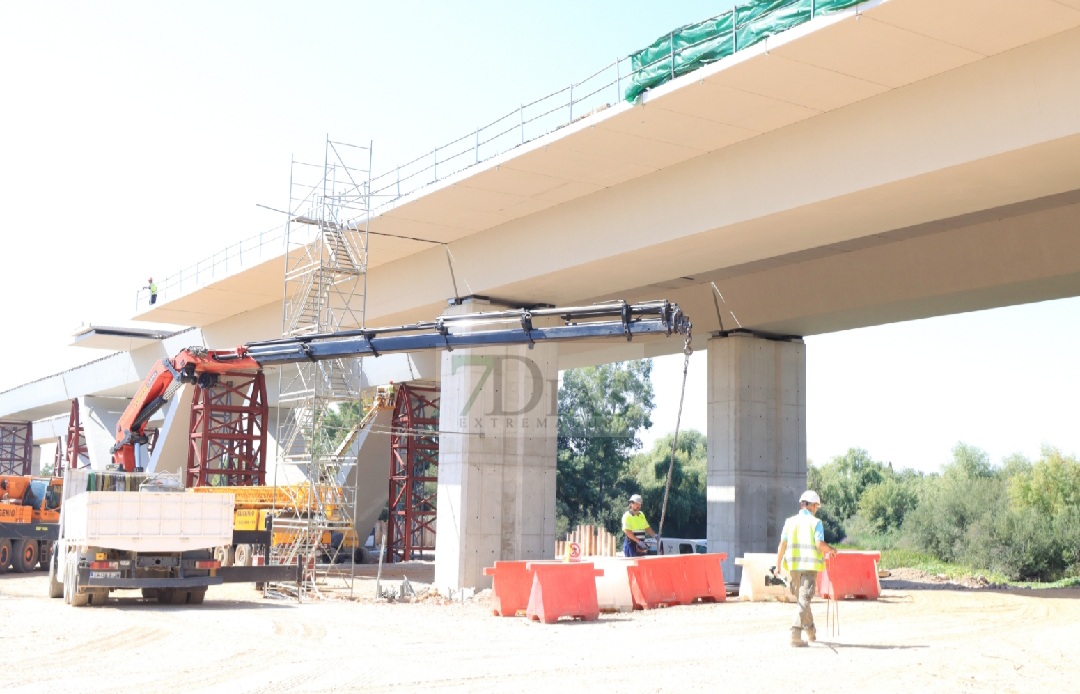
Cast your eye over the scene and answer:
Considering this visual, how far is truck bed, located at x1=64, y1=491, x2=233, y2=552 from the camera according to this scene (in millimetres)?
18656

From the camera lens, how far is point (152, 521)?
745 inches

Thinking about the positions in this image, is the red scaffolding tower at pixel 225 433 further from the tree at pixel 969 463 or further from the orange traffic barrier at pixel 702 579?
the tree at pixel 969 463

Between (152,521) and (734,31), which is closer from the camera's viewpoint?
(734,31)

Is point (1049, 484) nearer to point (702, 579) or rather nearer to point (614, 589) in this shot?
point (702, 579)

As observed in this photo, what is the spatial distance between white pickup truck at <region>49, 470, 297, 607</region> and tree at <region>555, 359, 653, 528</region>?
157 feet

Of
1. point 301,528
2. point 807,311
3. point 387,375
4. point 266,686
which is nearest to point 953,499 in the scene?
point 807,311

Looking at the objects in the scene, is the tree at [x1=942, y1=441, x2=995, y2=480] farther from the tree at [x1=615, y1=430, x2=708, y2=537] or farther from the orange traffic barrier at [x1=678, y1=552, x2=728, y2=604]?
the orange traffic barrier at [x1=678, y1=552, x2=728, y2=604]

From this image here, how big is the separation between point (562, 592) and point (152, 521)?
7408mm

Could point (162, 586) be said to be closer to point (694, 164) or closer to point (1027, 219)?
point (694, 164)

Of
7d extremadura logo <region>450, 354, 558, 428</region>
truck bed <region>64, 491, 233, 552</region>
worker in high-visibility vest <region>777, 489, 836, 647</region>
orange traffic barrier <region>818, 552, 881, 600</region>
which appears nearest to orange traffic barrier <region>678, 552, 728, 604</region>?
orange traffic barrier <region>818, 552, 881, 600</region>

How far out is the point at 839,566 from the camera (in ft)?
65.9

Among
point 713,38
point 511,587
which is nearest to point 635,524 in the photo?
point 511,587

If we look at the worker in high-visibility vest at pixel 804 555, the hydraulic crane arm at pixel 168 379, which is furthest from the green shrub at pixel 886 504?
the worker in high-visibility vest at pixel 804 555

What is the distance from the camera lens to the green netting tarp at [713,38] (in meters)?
15.3
